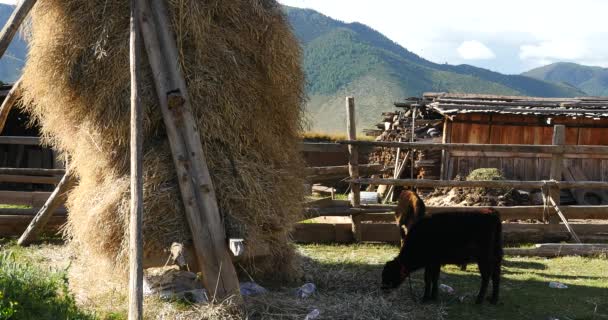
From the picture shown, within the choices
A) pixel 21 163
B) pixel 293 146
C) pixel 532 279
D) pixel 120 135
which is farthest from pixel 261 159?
pixel 21 163

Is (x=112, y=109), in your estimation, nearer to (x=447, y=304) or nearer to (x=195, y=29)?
(x=195, y=29)

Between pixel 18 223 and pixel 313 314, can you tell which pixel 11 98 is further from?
pixel 313 314

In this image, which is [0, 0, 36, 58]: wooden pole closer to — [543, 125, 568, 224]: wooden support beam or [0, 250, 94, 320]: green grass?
[0, 250, 94, 320]: green grass

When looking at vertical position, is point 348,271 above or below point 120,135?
below

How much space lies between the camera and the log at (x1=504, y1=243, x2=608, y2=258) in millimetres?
9102

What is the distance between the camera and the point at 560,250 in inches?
359

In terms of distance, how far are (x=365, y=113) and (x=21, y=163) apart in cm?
4830

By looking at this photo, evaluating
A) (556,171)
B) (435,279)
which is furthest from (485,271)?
(556,171)

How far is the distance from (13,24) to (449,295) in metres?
4.96

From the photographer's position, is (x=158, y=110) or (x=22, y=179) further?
(x=22, y=179)

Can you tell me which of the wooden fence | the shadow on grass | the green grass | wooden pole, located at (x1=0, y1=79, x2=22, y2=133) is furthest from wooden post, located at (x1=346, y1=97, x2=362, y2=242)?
the green grass

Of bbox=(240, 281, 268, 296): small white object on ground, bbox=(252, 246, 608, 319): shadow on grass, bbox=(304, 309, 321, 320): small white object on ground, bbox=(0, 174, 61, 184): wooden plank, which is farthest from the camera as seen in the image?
bbox=(0, 174, 61, 184): wooden plank

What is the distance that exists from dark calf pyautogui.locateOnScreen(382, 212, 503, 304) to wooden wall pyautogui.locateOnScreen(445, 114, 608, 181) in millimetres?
10896

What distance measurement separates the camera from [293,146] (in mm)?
6812
